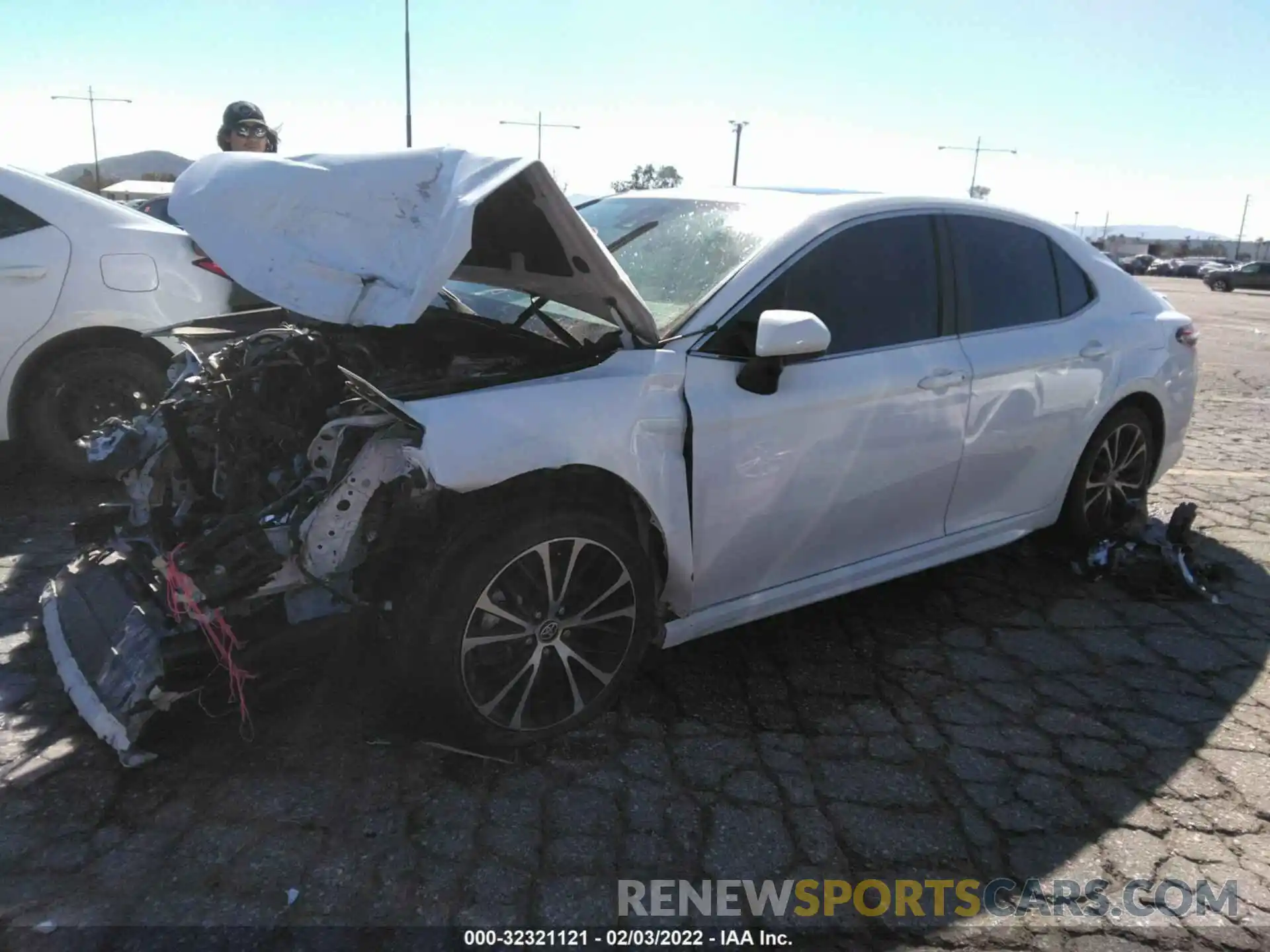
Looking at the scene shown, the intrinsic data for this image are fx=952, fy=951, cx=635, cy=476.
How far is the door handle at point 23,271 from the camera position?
475 cm

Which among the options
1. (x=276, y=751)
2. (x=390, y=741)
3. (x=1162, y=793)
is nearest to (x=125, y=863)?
(x=276, y=751)

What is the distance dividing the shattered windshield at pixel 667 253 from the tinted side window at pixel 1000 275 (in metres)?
0.91

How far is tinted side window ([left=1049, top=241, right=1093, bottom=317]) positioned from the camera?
13.8ft

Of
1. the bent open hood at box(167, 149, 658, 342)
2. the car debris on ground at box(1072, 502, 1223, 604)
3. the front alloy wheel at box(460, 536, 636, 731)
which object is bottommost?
the car debris on ground at box(1072, 502, 1223, 604)

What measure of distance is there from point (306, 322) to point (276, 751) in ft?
4.95

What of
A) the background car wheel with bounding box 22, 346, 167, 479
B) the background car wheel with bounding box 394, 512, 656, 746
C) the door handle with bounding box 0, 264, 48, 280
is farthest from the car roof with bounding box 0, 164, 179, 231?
the background car wheel with bounding box 394, 512, 656, 746

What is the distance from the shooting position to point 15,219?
15.8 ft

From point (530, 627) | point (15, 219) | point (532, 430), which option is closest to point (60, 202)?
point (15, 219)

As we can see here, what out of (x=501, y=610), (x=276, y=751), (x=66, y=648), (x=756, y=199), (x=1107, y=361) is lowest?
(x=276, y=751)

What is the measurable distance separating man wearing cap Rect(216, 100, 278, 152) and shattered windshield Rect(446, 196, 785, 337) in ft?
9.83

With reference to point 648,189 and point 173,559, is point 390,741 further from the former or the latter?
point 648,189

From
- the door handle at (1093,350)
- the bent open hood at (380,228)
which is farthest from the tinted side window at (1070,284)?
the bent open hood at (380,228)

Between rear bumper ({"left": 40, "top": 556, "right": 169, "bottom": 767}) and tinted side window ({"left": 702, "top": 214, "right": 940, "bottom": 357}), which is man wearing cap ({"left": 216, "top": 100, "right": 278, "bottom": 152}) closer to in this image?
rear bumper ({"left": 40, "top": 556, "right": 169, "bottom": 767})

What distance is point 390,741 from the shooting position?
2.94 meters
